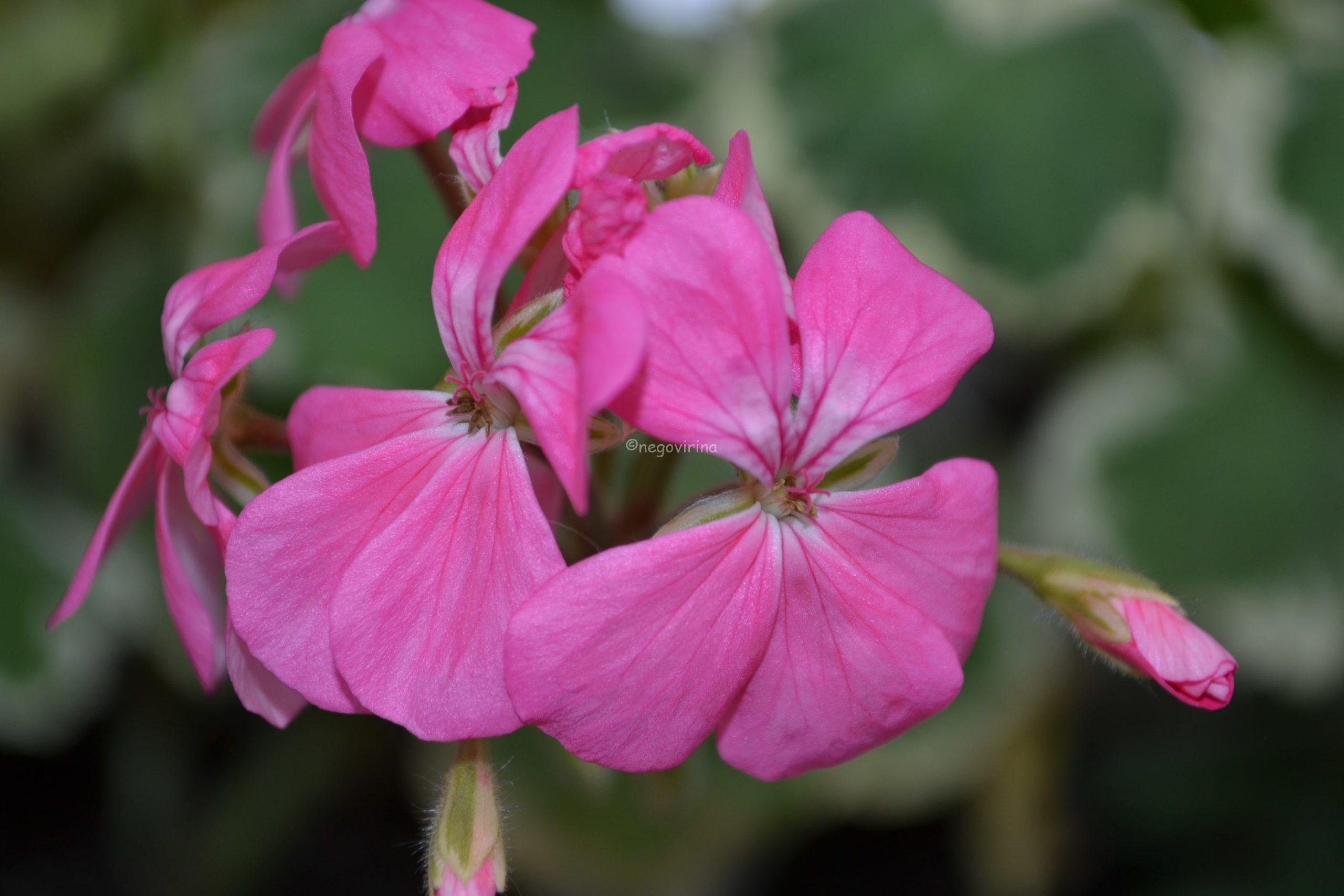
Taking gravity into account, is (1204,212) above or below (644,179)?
below

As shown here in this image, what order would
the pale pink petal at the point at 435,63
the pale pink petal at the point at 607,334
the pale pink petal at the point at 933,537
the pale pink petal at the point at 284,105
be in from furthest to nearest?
the pale pink petal at the point at 284,105 → the pale pink petal at the point at 435,63 → the pale pink petal at the point at 933,537 → the pale pink petal at the point at 607,334

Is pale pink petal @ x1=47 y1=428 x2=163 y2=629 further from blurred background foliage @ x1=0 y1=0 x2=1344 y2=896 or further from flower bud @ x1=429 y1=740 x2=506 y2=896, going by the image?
blurred background foliage @ x1=0 y1=0 x2=1344 y2=896

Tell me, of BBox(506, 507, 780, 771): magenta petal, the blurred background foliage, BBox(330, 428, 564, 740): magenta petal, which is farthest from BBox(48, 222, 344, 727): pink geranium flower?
the blurred background foliage

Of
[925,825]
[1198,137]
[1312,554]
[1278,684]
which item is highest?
[1198,137]

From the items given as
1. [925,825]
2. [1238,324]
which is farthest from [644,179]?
[925,825]

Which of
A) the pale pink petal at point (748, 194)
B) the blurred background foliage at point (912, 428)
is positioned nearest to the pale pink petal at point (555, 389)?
the pale pink petal at point (748, 194)

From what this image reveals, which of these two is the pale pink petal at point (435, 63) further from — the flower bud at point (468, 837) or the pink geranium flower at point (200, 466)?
the flower bud at point (468, 837)

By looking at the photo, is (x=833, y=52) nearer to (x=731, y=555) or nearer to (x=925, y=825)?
(x=731, y=555)
